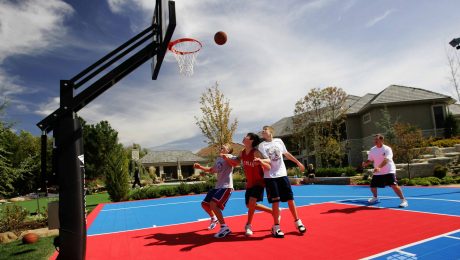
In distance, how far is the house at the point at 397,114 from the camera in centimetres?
3072

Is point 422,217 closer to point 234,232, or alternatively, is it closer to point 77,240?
point 234,232

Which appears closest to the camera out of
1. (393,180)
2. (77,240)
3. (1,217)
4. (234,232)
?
(77,240)

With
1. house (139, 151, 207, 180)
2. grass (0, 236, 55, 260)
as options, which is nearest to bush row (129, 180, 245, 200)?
grass (0, 236, 55, 260)

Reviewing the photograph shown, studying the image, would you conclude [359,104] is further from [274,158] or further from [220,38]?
[274,158]

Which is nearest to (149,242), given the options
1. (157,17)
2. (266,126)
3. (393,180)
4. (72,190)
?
(72,190)

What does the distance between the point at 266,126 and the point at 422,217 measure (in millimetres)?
4239

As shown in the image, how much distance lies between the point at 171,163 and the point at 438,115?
42.7 metres

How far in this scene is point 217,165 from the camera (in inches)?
299

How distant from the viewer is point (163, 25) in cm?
657

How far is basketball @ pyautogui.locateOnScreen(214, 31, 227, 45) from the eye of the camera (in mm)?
9133

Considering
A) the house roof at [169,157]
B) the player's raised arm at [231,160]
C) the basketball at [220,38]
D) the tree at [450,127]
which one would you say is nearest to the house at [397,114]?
the tree at [450,127]

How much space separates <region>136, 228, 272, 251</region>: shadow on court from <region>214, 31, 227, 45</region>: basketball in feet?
16.5

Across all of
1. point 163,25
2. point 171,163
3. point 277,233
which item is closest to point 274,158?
point 277,233

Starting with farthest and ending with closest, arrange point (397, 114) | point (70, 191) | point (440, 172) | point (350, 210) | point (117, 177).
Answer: point (397, 114) < point (117, 177) < point (440, 172) < point (350, 210) < point (70, 191)
